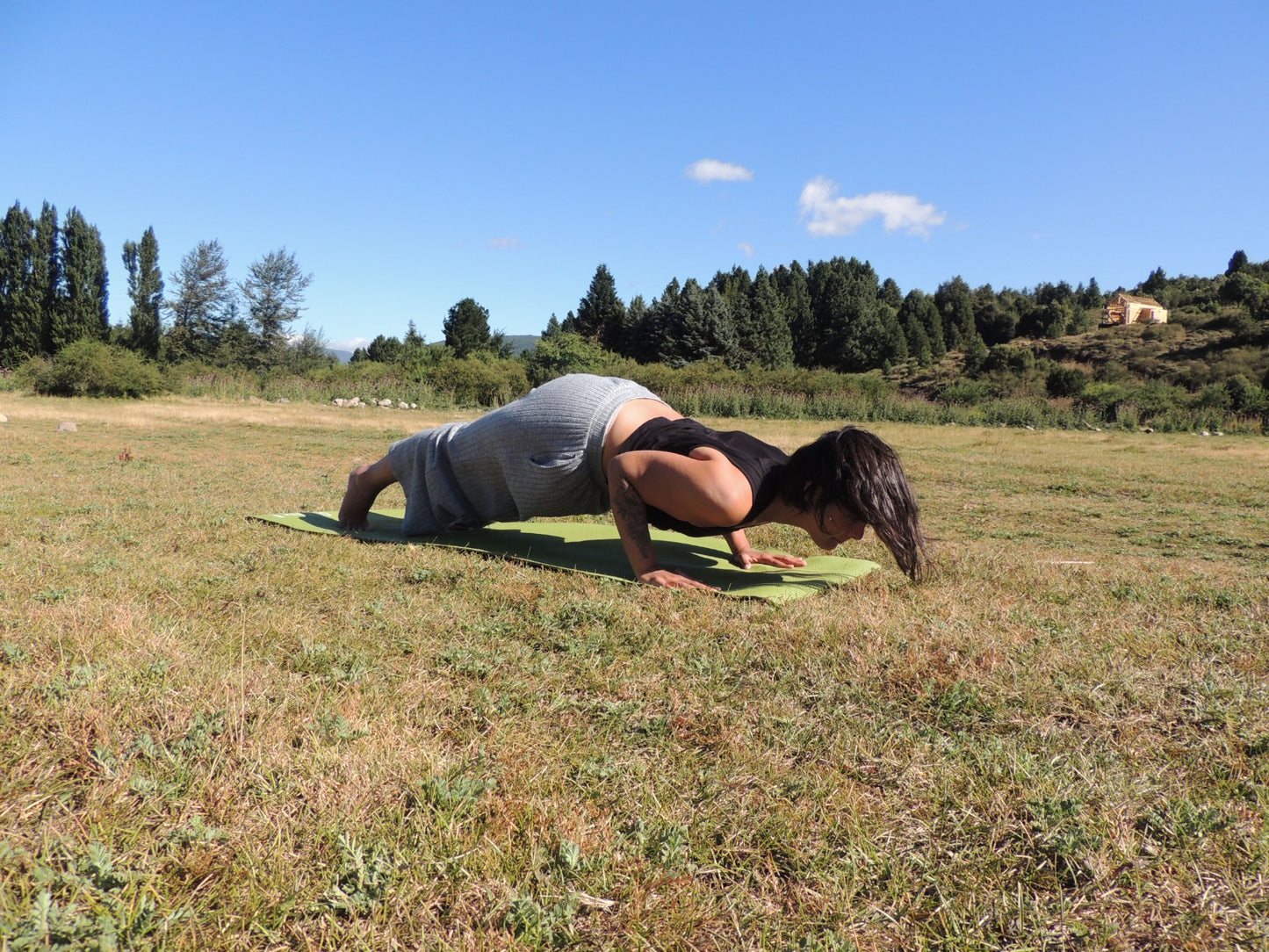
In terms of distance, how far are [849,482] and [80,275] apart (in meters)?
45.8

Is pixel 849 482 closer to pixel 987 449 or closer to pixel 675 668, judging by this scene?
pixel 675 668

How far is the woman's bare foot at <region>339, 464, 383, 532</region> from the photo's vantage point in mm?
4734

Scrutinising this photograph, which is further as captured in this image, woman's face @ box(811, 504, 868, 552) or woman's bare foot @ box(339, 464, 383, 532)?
woman's bare foot @ box(339, 464, 383, 532)

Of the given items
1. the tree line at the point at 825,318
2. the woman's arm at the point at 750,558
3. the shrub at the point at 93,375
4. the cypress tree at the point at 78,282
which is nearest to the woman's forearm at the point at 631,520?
the woman's arm at the point at 750,558

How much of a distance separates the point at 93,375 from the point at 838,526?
24680 millimetres

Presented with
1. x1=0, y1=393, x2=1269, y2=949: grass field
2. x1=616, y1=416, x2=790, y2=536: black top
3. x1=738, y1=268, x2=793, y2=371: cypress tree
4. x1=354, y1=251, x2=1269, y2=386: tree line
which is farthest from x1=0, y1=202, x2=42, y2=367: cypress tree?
x1=616, y1=416, x2=790, y2=536: black top

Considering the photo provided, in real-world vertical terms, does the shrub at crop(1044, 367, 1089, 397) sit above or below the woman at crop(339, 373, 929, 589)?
above

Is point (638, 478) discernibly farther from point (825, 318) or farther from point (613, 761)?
point (825, 318)

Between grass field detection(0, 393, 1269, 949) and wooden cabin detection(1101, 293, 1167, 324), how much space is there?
55.9 metres

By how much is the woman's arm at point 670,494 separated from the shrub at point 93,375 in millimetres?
23667

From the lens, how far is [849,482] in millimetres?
3146

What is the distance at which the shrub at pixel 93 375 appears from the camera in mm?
21625

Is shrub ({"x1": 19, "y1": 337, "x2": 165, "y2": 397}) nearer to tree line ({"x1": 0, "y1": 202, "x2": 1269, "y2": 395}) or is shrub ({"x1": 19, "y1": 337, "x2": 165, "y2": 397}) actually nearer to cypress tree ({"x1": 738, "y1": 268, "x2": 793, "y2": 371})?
tree line ({"x1": 0, "y1": 202, "x2": 1269, "y2": 395})

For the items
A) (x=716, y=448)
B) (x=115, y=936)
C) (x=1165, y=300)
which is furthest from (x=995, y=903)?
(x=1165, y=300)
